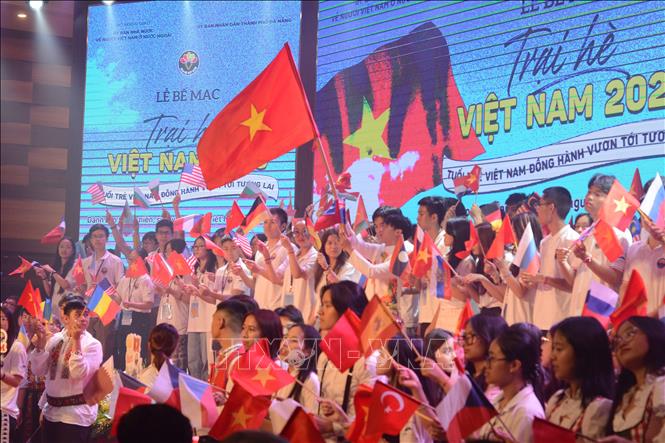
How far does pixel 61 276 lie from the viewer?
9.36 m

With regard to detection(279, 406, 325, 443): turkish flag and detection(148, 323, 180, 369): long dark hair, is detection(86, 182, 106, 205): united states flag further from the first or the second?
detection(279, 406, 325, 443): turkish flag

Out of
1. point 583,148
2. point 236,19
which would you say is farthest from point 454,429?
point 236,19

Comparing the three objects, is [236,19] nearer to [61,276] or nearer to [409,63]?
[409,63]

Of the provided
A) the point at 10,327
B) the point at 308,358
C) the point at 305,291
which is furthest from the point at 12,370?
the point at 308,358

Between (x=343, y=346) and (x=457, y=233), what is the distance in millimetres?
2052

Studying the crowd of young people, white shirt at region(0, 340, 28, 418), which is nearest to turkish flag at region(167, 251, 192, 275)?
the crowd of young people

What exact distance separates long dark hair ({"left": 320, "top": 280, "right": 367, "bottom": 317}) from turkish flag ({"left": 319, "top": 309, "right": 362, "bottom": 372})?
0.27 m

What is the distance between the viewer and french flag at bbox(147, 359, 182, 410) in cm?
452

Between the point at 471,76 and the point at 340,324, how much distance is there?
428 centimetres

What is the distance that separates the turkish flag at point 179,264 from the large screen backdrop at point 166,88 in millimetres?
1860

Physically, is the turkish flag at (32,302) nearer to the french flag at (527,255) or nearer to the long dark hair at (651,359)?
the french flag at (527,255)

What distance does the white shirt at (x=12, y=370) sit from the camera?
6836mm

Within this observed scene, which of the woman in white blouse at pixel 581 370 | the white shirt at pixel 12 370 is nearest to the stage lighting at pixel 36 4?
the white shirt at pixel 12 370

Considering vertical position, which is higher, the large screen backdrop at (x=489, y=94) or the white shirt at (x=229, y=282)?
the large screen backdrop at (x=489, y=94)
